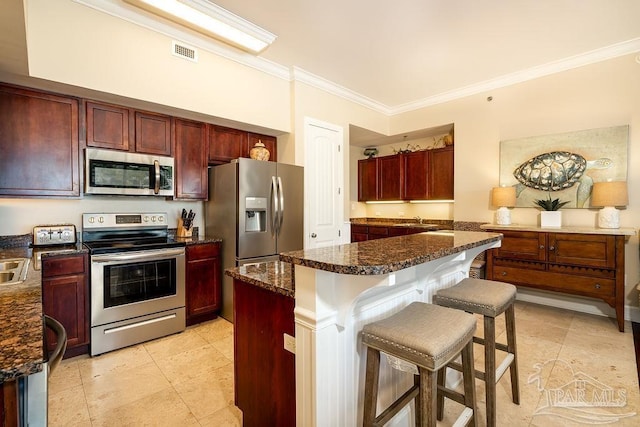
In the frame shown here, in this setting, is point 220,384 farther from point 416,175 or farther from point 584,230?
point 416,175

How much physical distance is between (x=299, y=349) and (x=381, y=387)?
0.54m

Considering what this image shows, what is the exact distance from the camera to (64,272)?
2.34 meters

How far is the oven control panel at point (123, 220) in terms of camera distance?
2.86 meters

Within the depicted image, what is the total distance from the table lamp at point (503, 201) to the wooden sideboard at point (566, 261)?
0.32m

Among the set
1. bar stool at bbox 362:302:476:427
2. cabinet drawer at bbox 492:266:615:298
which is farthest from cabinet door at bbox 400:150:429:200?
bar stool at bbox 362:302:476:427

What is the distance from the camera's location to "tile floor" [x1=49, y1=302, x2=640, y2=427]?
1.78 meters

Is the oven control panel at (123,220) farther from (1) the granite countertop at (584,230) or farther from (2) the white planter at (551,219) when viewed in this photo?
(2) the white planter at (551,219)

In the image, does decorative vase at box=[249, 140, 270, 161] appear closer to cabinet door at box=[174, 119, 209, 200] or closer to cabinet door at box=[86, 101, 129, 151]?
cabinet door at box=[174, 119, 209, 200]

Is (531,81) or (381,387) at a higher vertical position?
(531,81)

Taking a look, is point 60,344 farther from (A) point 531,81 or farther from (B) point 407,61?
(A) point 531,81

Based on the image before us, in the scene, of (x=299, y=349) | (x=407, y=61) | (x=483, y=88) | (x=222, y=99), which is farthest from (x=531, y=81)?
(x=299, y=349)

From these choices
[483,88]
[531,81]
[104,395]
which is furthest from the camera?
[483,88]

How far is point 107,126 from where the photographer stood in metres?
2.72

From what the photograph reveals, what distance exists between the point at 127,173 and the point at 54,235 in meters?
0.79
